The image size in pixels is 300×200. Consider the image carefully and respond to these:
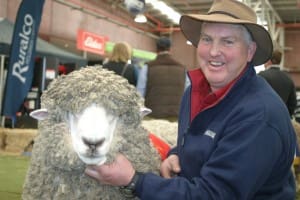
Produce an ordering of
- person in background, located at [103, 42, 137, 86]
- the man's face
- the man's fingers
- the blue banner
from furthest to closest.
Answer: the blue banner < person in background, located at [103, 42, 137, 86] < the man's face < the man's fingers

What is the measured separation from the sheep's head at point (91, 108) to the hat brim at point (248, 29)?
14.5 inches

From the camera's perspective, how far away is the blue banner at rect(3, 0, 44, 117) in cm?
601

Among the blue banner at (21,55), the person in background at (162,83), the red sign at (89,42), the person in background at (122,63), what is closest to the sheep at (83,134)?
the person in background at (122,63)

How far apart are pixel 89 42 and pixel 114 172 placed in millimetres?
10031

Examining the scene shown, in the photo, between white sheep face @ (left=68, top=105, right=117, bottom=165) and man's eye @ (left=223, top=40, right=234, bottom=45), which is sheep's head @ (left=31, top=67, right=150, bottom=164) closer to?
white sheep face @ (left=68, top=105, right=117, bottom=165)

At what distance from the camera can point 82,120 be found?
51.5 inches

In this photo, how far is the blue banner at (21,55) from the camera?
6012 mm

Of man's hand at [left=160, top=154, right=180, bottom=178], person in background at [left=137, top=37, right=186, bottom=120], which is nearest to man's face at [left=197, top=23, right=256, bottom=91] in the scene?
man's hand at [left=160, top=154, right=180, bottom=178]

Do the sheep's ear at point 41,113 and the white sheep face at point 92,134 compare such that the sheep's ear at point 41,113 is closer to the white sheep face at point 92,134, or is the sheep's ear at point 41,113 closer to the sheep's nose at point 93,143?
the white sheep face at point 92,134


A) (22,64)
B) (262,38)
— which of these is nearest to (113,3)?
(22,64)

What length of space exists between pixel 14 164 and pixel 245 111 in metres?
3.54

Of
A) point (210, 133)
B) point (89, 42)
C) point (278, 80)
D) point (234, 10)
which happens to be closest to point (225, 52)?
point (234, 10)

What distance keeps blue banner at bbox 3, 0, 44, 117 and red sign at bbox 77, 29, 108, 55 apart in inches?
178

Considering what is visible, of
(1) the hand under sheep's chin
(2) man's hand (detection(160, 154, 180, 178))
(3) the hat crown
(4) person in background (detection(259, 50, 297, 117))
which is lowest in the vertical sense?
(2) man's hand (detection(160, 154, 180, 178))
